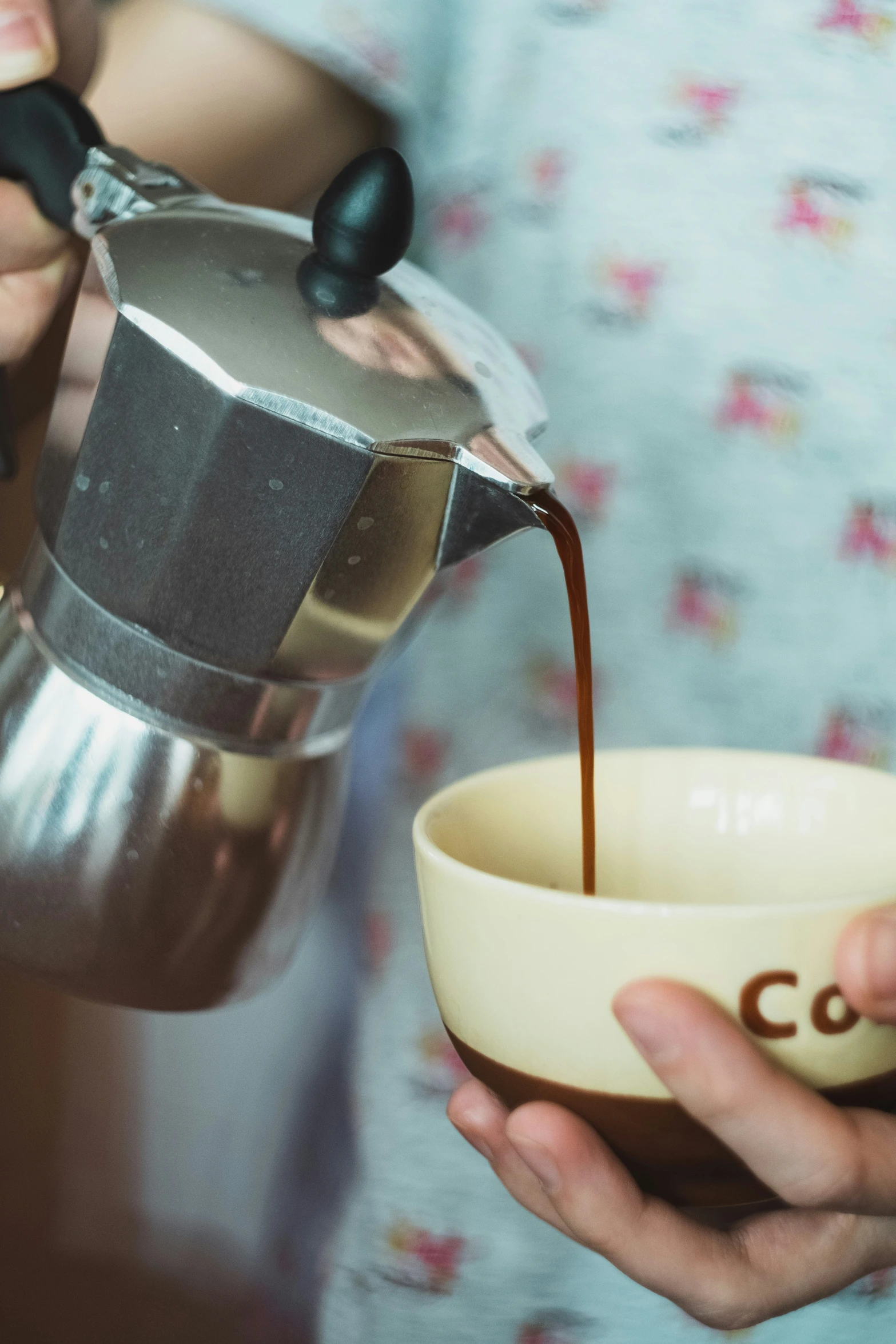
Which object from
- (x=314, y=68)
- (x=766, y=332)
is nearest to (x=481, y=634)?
(x=766, y=332)

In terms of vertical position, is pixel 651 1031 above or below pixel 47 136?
below

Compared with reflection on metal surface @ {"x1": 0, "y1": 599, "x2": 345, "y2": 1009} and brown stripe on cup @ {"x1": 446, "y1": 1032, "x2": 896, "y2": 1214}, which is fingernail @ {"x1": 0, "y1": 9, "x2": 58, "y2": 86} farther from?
brown stripe on cup @ {"x1": 446, "y1": 1032, "x2": 896, "y2": 1214}

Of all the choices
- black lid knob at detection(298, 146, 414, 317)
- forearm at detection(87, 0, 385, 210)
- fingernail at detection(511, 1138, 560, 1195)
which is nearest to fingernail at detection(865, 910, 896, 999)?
fingernail at detection(511, 1138, 560, 1195)

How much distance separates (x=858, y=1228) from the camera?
43 cm

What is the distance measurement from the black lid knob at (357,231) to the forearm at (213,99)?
0.29 metres

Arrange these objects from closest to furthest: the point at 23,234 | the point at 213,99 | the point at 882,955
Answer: the point at 882,955
the point at 23,234
the point at 213,99

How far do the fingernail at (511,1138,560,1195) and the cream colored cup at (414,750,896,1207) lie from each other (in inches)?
0.5

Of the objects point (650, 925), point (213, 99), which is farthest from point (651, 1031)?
point (213, 99)

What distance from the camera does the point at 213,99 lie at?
2.02 ft

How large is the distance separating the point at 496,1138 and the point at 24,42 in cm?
38

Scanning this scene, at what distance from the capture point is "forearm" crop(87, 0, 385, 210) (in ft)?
2.01

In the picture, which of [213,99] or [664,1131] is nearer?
[664,1131]

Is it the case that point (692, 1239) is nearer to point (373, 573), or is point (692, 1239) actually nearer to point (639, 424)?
point (373, 573)

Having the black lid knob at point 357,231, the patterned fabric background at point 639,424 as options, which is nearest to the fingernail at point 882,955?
the black lid knob at point 357,231
